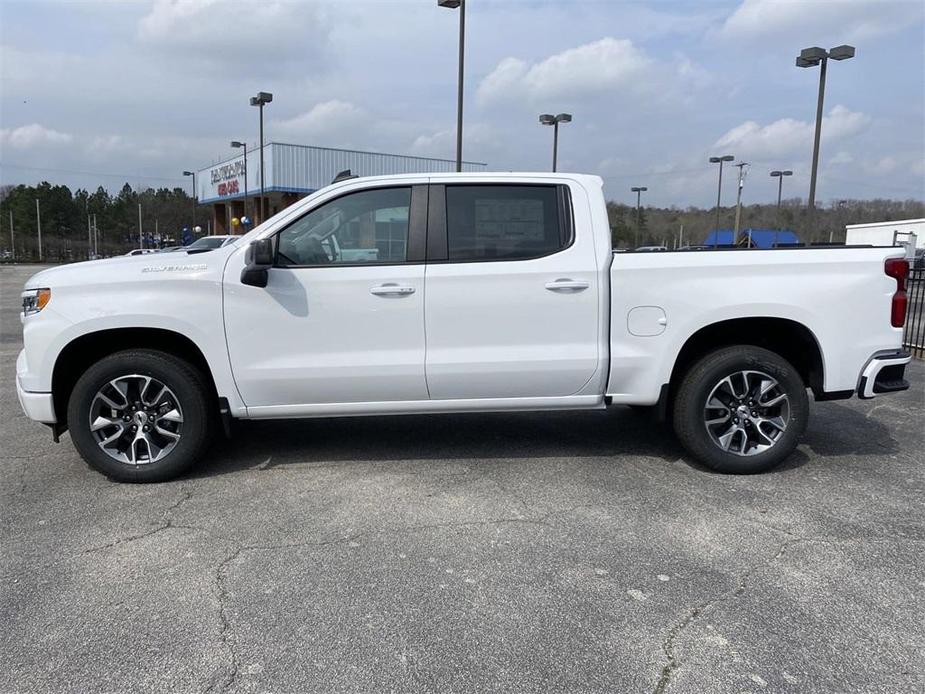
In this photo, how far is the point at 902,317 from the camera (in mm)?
4602

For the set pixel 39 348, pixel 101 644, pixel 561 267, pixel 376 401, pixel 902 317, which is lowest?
pixel 101 644

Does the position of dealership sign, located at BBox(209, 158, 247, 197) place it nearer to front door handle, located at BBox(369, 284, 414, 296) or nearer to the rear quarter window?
the rear quarter window

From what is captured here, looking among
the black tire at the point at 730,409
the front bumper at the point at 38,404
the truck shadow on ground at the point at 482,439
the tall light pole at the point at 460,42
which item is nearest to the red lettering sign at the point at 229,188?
the tall light pole at the point at 460,42

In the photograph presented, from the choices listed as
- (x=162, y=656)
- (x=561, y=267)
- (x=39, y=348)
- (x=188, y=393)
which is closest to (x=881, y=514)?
(x=561, y=267)

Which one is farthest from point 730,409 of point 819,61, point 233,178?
point 233,178

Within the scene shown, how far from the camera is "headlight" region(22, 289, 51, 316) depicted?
439cm

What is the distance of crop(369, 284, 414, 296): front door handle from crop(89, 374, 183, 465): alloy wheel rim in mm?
1455

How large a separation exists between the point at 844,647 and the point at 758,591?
0.46m

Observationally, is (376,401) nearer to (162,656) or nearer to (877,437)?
(162,656)

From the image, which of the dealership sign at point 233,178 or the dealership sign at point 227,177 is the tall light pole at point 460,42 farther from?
the dealership sign at point 227,177

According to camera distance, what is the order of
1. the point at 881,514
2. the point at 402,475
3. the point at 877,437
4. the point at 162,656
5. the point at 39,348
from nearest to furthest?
the point at 162,656
the point at 881,514
the point at 39,348
the point at 402,475
the point at 877,437

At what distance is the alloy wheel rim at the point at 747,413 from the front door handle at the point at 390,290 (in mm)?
2139

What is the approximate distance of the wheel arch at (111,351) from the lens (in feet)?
14.8

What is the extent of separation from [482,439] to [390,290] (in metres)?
1.68
